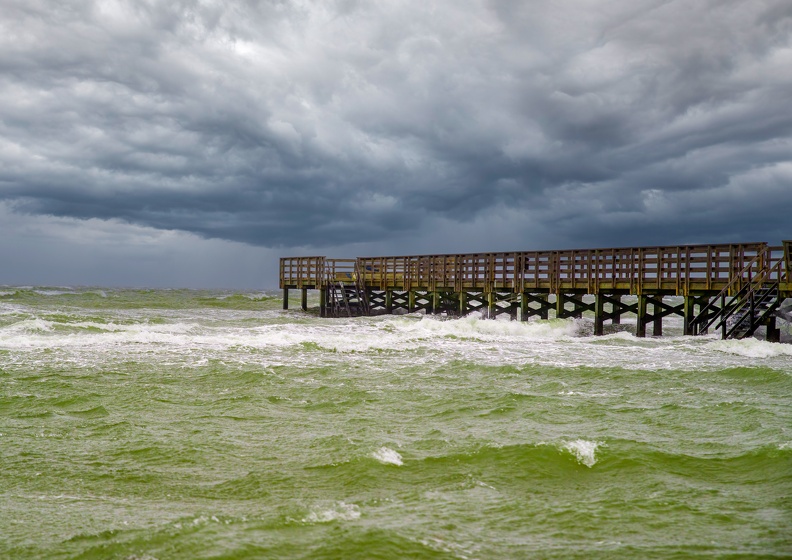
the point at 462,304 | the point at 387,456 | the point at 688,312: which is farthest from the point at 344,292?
the point at 387,456

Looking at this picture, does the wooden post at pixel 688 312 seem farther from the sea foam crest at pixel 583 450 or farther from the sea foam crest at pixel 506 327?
the sea foam crest at pixel 583 450

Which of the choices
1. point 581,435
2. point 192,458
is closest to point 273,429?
point 192,458

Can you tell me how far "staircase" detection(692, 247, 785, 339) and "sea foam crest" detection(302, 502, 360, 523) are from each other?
17.7 meters

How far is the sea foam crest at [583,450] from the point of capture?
6777 millimetres

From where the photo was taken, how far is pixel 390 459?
6.77 metres

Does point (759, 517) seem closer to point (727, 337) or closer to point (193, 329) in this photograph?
point (727, 337)

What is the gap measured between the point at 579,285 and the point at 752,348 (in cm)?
941

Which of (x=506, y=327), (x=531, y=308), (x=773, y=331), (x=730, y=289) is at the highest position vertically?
(x=730, y=289)

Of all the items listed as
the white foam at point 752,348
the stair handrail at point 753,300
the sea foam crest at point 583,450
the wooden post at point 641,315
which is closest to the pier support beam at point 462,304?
the wooden post at point 641,315

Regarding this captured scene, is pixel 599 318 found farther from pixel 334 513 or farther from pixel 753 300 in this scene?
pixel 334 513

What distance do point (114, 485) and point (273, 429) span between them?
2525mm

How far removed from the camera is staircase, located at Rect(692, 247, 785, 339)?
63.8ft

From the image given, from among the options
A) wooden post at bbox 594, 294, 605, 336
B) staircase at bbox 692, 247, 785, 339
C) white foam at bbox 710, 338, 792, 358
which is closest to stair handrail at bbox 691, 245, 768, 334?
staircase at bbox 692, 247, 785, 339

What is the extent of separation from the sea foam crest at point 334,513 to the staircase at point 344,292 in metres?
31.3
